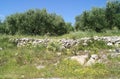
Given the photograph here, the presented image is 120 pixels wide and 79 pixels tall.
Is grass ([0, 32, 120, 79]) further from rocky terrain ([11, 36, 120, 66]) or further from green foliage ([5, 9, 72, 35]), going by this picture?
green foliage ([5, 9, 72, 35])

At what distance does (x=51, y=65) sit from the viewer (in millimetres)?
13594

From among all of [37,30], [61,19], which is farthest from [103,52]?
[61,19]

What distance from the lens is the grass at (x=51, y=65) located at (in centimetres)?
1199

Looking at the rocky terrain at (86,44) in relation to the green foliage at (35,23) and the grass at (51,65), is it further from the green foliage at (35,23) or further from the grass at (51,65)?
the green foliage at (35,23)

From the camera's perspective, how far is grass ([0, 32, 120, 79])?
1199 centimetres

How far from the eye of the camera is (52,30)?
5681 centimetres

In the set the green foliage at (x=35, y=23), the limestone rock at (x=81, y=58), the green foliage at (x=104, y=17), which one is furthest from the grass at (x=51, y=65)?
the green foliage at (x=35, y=23)

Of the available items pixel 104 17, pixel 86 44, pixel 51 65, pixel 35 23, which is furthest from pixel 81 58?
pixel 35 23

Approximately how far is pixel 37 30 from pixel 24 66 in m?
40.4

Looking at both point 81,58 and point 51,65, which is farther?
point 81,58

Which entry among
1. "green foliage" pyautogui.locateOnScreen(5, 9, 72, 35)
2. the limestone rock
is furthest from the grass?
"green foliage" pyautogui.locateOnScreen(5, 9, 72, 35)

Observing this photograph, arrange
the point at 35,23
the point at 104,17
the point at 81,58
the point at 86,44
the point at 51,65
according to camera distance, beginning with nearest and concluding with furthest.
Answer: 1. the point at 51,65
2. the point at 81,58
3. the point at 86,44
4. the point at 104,17
5. the point at 35,23

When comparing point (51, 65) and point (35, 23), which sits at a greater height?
point (35, 23)

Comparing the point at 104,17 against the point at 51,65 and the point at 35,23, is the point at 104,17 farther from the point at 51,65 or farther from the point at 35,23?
the point at 51,65
